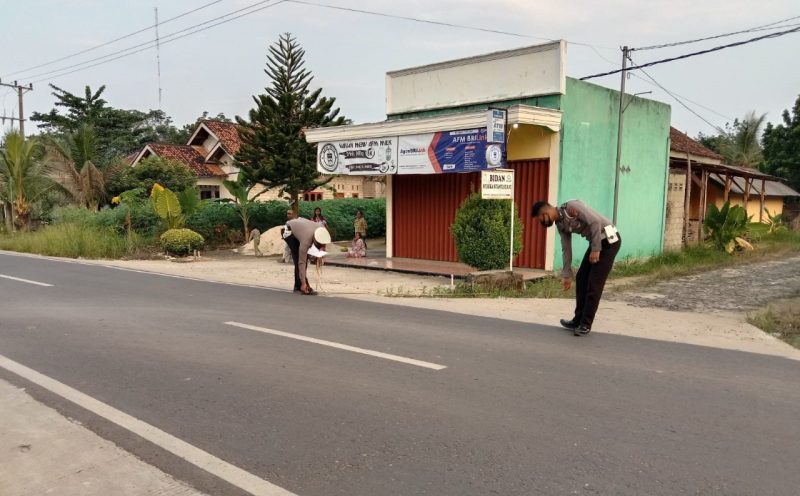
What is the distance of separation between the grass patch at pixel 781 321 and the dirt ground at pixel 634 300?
0.51 feet

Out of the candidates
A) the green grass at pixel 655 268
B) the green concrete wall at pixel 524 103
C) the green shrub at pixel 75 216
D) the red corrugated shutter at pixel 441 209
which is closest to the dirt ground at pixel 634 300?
the green grass at pixel 655 268

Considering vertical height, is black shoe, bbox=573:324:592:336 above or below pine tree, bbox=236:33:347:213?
below

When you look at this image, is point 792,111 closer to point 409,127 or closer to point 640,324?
point 409,127

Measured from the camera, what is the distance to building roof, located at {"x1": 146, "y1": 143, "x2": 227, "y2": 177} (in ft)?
108

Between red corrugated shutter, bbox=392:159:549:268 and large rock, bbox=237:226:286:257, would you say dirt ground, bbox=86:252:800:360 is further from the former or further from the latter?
large rock, bbox=237:226:286:257

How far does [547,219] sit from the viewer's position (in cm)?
722

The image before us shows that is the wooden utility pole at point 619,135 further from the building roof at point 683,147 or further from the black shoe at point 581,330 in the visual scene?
the building roof at point 683,147

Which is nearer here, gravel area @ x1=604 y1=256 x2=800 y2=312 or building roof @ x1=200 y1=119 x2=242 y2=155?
gravel area @ x1=604 y1=256 x2=800 y2=312

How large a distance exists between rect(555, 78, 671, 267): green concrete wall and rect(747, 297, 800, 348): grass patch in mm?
5262

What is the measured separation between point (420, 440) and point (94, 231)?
20110mm

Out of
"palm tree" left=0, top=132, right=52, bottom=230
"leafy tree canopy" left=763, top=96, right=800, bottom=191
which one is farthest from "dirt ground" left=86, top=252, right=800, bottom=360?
"leafy tree canopy" left=763, top=96, right=800, bottom=191

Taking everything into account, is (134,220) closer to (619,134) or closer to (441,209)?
(441,209)

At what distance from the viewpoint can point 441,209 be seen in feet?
53.0

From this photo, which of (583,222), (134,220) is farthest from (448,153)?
(134,220)
